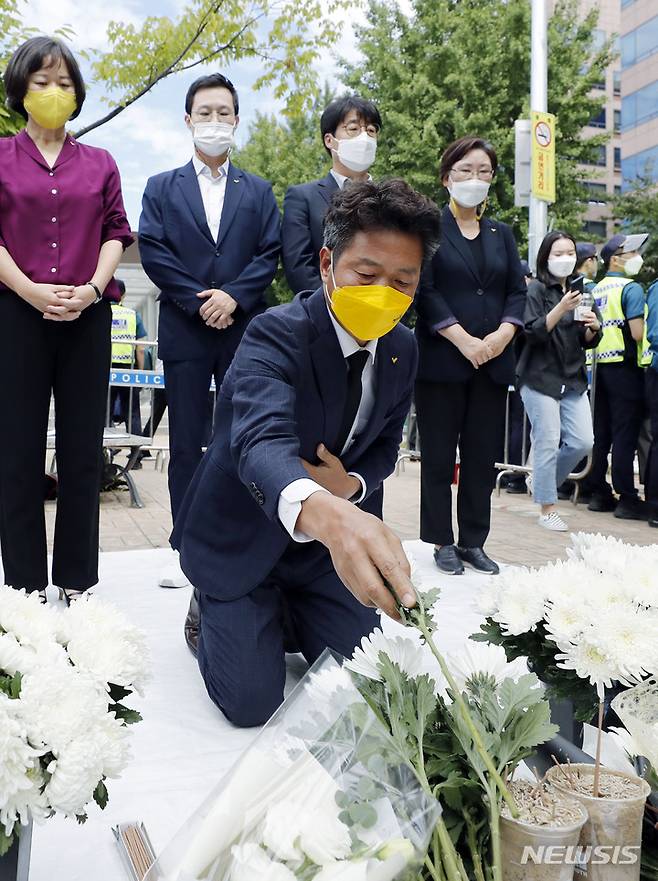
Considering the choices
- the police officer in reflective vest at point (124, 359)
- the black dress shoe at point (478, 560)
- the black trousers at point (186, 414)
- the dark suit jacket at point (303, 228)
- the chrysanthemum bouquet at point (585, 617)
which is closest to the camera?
the chrysanthemum bouquet at point (585, 617)

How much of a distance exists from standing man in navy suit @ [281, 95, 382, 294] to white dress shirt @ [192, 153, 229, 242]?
0.32 meters

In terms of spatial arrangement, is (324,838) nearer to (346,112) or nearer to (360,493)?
(360,493)

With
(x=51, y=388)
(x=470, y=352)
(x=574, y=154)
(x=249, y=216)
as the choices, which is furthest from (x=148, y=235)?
(x=574, y=154)

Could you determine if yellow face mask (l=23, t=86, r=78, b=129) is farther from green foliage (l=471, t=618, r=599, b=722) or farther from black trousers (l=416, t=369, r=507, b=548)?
green foliage (l=471, t=618, r=599, b=722)

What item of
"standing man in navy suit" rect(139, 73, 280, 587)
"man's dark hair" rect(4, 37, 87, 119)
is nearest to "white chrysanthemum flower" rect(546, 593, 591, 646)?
"standing man in navy suit" rect(139, 73, 280, 587)

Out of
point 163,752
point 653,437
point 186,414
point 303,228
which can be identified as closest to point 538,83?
point 653,437

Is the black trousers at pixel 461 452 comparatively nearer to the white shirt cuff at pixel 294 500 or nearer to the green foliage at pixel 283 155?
the white shirt cuff at pixel 294 500

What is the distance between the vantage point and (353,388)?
2389 millimetres

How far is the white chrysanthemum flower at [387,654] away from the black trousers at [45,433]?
7.94ft

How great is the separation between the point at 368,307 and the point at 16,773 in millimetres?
1354

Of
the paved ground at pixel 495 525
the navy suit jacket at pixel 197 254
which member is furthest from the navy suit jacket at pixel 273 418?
the paved ground at pixel 495 525

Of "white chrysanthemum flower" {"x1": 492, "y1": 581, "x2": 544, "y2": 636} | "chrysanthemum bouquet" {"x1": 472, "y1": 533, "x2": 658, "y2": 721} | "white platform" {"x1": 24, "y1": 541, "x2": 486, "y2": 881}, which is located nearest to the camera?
"chrysanthemum bouquet" {"x1": 472, "y1": 533, "x2": 658, "y2": 721}

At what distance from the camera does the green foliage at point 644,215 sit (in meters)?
21.1

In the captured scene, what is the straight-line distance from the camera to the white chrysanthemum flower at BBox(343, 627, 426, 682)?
1.08 metres
